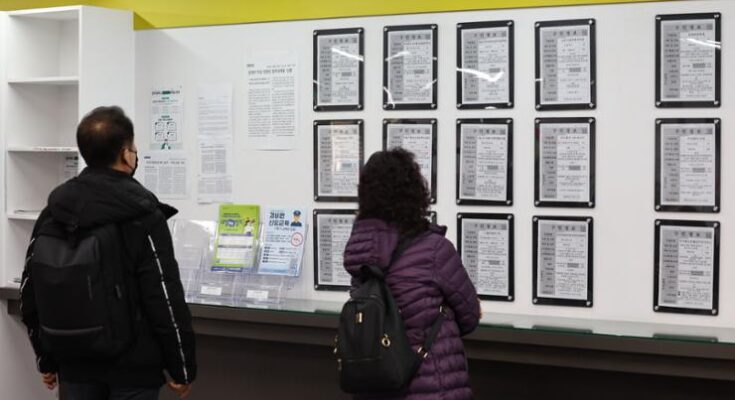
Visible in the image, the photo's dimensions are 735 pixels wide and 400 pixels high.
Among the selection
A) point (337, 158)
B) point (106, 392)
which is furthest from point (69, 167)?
point (106, 392)

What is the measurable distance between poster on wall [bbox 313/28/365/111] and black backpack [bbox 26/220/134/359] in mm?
1514

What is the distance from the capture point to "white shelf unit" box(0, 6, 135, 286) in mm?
4270

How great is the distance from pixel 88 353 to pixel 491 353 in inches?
59.7

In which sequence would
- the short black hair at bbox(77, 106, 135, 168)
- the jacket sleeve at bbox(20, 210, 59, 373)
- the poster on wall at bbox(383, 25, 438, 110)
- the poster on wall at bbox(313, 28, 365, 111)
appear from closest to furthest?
the short black hair at bbox(77, 106, 135, 168) < the jacket sleeve at bbox(20, 210, 59, 373) < the poster on wall at bbox(383, 25, 438, 110) < the poster on wall at bbox(313, 28, 365, 111)

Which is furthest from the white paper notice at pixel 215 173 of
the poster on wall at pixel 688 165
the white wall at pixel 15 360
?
the poster on wall at pixel 688 165

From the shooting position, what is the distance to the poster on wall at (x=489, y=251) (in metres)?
3.70

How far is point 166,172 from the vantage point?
439 centimetres

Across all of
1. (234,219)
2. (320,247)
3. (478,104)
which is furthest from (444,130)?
(234,219)

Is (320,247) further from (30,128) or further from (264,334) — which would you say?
(30,128)

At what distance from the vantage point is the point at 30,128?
15.0 feet

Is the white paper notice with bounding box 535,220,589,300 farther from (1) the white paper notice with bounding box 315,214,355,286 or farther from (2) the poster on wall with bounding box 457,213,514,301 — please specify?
(1) the white paper notice with bounding box 315,214,355,286

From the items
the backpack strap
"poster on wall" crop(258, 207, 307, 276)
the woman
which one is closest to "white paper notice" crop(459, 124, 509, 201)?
"poster on wall" crop(258, 207, 307, 276)

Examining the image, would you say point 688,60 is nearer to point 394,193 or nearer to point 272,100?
point 394,193

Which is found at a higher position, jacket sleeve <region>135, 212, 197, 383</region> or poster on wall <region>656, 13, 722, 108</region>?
poster on wall <region>656, 13, 722, 108</region>
